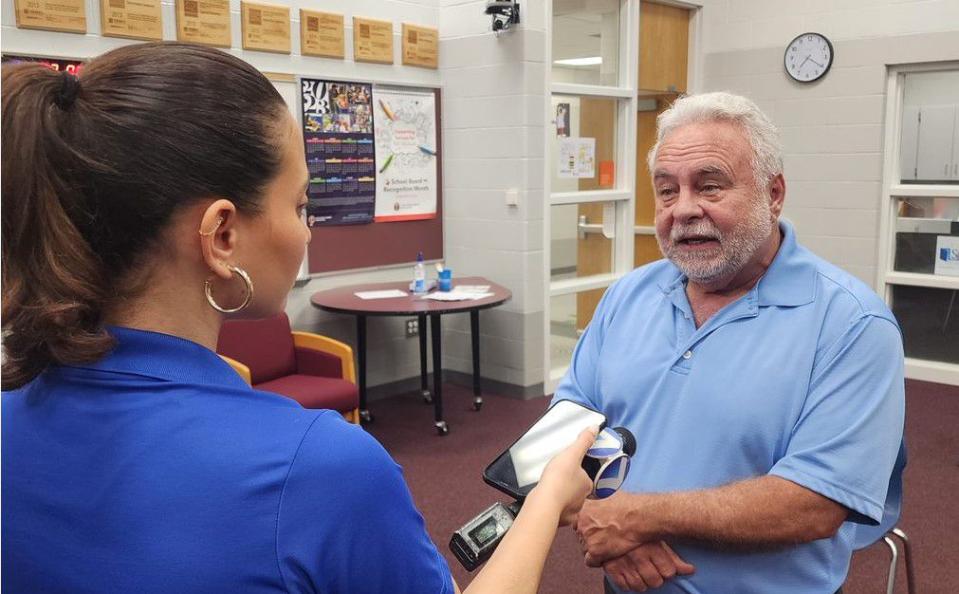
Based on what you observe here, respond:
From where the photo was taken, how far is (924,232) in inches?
202

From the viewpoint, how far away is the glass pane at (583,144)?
481 cm

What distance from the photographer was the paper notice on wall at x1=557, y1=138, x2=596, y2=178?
15.9 feet

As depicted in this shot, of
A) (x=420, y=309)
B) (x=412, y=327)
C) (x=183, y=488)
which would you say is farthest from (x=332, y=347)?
(x=183, y=488)

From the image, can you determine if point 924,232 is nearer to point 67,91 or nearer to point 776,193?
point 776,193

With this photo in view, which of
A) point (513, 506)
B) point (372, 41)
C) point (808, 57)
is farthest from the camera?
point (808, 57)

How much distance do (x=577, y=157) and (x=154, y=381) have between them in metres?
4.46

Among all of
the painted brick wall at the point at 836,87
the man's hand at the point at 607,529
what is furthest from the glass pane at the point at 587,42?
the man's hand at the point at 607,529

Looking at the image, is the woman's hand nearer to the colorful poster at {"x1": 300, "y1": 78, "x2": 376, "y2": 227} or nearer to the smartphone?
the smartphone

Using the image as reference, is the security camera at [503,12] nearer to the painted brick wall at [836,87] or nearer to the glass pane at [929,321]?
the painted brick wall at [836,87]

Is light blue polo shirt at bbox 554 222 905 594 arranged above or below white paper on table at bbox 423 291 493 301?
above

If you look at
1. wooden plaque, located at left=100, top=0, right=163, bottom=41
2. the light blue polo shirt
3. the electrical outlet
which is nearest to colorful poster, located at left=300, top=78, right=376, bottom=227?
the electrical outlet

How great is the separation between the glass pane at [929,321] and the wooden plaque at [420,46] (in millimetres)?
3500

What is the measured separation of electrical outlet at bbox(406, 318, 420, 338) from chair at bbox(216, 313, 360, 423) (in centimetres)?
105

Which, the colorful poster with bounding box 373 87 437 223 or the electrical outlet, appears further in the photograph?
the electrical outlet
